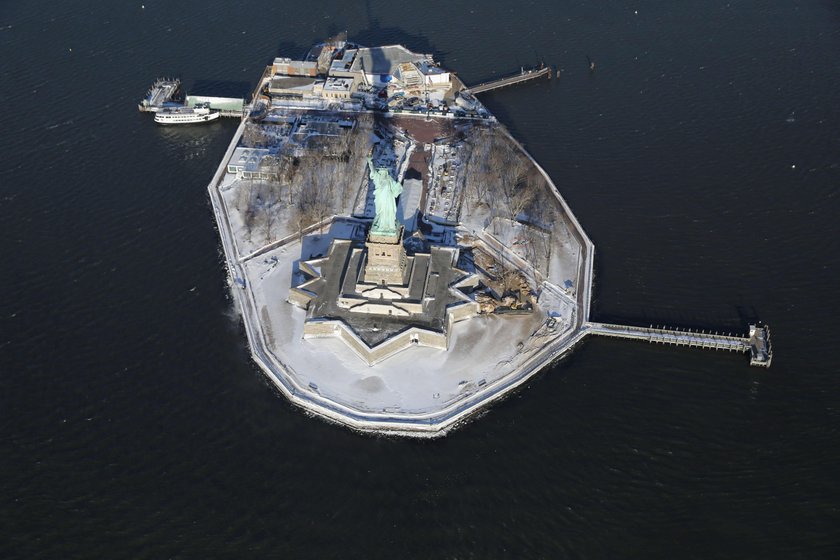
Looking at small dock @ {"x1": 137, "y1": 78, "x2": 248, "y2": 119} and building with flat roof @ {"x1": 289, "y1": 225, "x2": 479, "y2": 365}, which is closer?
building with flat roof @ {"x1": 289, "y1": 225, "x2": 479, "y2": 365}

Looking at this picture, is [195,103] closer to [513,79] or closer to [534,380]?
[513,79]

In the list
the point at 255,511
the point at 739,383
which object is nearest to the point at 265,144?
the point at 255,511

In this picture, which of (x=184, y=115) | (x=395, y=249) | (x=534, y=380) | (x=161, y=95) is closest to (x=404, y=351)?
(x=395, y=249)

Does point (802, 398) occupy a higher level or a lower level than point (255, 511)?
higher

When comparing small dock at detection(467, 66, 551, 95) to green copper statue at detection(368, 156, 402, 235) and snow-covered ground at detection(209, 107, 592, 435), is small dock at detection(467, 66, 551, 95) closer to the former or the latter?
snow-covered ground at detection(209, 107, 592, 435)

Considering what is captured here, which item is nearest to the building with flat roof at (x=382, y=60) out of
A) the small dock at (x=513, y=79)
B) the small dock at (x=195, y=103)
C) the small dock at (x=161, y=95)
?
the small dock at (x=513, y=79)

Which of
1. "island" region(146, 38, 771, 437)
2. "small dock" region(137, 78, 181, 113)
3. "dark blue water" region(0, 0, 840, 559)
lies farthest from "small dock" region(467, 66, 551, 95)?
"small dock" region(137, 78, 181, 113)

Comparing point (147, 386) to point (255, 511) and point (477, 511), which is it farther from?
point (477, 511)
